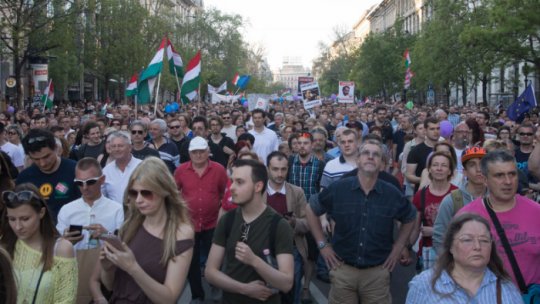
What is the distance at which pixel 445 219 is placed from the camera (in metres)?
5.24

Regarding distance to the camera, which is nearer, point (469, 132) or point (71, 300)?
point (71, 300)

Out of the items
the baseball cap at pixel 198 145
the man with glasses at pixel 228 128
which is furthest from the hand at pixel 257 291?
the man with glasses at pixel 228 128

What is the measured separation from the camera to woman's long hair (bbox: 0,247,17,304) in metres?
3.02

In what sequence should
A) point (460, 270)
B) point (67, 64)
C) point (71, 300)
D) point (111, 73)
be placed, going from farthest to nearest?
1. point (111, 73)
2. point (67, 64)
3. point (71, 300)
4. point (460, 270)

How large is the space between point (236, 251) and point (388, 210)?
1606mm

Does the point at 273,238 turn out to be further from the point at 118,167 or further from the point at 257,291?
the point at 118,167

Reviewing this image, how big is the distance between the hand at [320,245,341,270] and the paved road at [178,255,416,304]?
2213mm

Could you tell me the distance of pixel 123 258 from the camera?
3.55 metres

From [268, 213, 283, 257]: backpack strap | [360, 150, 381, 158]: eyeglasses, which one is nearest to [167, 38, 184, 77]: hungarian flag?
[360, 150, 381, 158]: eyeglasses

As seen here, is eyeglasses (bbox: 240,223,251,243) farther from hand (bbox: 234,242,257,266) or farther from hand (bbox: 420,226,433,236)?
hand (bbox: 420,226,433,236)

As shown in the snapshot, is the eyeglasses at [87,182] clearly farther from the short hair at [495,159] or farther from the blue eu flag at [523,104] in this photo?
the blue eu flag at [523,104]

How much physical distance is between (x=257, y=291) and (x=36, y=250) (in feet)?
4.14

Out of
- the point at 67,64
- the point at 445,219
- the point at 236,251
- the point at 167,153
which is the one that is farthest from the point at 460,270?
the point at 67,64

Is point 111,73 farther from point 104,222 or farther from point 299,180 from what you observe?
point 104,222
